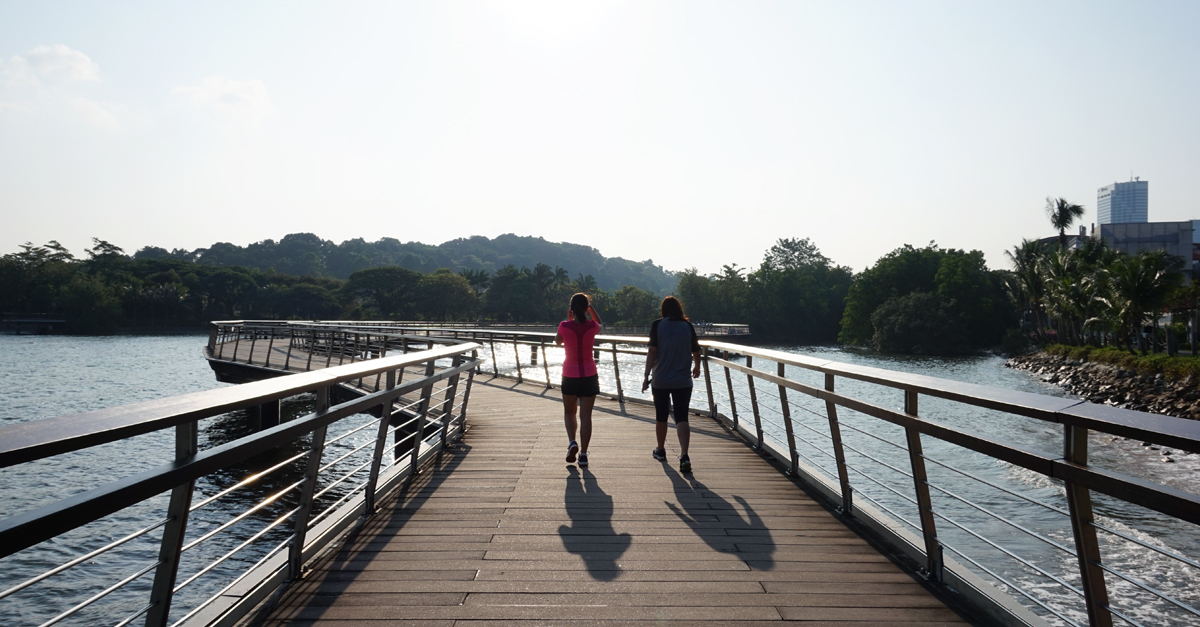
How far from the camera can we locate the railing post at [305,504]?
356 centimetres

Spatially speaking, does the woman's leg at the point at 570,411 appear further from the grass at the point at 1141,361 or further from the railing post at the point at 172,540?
the grass at the point at 1141,361

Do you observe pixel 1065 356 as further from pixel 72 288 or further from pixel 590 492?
pixel 72 288

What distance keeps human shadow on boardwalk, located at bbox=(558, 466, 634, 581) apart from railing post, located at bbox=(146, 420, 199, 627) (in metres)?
1.92

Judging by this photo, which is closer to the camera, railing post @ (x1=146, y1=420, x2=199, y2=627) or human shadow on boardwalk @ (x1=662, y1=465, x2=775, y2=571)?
railing post @ (x1=146, y1=420, x2=199, y2=627)

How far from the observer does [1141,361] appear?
32875 millimetres

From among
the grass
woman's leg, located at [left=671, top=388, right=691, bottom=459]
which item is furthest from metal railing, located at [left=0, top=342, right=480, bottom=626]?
the grass

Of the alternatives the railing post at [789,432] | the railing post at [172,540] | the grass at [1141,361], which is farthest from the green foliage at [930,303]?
the railing post at [172,540]

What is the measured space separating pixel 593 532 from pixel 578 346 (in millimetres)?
2431

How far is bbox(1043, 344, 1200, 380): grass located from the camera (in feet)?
93.8

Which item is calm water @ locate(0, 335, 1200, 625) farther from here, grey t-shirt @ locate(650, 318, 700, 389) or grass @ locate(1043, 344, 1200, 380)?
grass @ locate(1043, 344, 1200, 380)

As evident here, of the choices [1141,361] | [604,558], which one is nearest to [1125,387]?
[1141,361]

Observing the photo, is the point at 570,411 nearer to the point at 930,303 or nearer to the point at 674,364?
the point at 674,364

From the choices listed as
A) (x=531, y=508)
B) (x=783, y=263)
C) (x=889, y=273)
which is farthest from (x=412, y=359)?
(x=783, y=263)

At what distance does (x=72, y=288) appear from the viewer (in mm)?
85375
